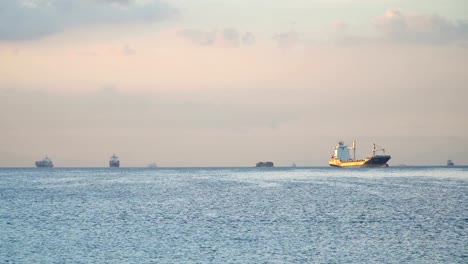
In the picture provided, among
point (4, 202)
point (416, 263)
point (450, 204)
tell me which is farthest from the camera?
point (4, 202)

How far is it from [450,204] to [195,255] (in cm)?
5607

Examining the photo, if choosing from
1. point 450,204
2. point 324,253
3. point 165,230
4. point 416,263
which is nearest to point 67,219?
point 165,230

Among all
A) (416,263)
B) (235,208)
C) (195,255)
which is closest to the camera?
(416,263)

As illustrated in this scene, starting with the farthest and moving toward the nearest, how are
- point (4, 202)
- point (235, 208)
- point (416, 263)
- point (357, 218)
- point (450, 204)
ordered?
point (4, 202), point (450, 204), point (235, 208), point (357, 218), point (416, 263)

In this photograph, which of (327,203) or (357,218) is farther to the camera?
(327,203)

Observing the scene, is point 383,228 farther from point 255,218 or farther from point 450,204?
point 450,204

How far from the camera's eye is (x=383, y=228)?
63688 mm

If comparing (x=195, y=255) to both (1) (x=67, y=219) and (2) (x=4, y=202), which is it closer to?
(1) (x=67, y=219)

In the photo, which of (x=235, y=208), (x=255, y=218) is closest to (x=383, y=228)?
(x=255, y=218)

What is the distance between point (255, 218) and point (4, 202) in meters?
49.1

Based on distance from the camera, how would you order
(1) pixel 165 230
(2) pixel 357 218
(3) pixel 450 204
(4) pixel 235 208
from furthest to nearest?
(3) pixel 450 204 < (4) pixel 235 208 < (2) pixel 357 218 < (1) pixel 165 230

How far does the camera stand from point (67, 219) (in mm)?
74688

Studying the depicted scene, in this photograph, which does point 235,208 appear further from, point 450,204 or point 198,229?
point 450,204

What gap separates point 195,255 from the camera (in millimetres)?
47969
